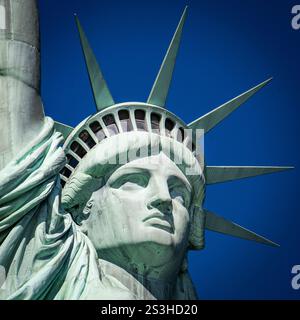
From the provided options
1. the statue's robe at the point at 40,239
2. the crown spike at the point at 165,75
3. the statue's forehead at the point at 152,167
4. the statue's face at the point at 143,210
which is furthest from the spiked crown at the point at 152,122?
the statue's robe at the point at 40,239

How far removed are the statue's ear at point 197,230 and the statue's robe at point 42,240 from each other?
8.80 ft

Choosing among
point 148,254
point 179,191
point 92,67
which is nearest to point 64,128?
point 92,67

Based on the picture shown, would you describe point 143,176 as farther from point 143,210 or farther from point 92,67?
point 92,67

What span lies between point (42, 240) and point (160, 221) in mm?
2308

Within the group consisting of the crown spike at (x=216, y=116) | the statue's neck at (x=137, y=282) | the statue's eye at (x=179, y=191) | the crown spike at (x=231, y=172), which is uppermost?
the crown spike at (x=216, y=116)

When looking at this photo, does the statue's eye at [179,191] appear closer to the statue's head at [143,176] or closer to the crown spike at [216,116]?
the statue's head at [143,176]

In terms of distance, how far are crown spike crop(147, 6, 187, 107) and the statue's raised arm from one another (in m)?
3.13

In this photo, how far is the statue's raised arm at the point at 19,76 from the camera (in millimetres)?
17250

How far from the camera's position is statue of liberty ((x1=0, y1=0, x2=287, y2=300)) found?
663 inches

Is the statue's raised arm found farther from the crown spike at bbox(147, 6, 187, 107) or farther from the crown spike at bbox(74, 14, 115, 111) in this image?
the crown spike at bbox(147, 6, 187, 107)

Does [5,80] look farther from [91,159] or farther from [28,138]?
[91,159]
